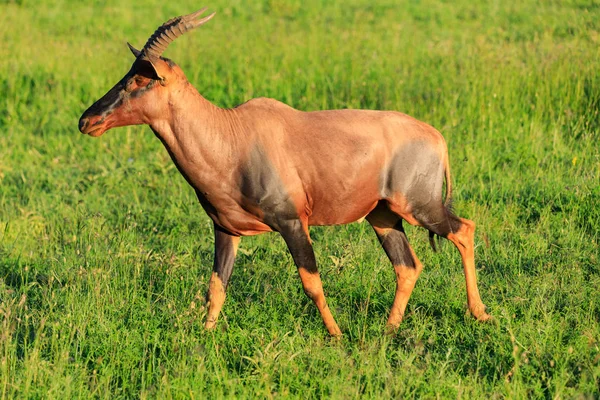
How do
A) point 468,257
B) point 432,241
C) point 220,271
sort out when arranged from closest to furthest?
point 220,271, point 468,257, point 432,241

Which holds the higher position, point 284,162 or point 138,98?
point 138,98

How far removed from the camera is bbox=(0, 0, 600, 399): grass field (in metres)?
5.22

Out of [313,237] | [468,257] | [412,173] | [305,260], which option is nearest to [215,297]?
[305,260]

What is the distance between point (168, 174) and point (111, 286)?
10.2ft

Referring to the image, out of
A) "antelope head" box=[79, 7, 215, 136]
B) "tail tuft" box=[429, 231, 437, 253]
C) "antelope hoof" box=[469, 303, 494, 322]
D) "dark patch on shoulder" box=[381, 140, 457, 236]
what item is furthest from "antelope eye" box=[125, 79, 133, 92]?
"antelope hoof" box=[469, 303, 494, 322]

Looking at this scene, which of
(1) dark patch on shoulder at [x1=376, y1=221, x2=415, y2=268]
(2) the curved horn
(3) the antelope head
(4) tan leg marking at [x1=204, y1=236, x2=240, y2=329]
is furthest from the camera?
(1) dark patch on shoulder at [x1=376, y1=221, x2=415, y2=268]

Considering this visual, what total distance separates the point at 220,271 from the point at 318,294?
0.76m

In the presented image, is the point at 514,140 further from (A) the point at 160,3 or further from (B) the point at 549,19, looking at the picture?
(A) the point at 160,3

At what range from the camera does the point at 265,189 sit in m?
5.72

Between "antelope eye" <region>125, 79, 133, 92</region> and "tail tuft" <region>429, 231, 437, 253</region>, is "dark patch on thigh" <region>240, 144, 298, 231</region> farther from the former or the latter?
"tail tuft" <region>429, 231, 437, 253</region>

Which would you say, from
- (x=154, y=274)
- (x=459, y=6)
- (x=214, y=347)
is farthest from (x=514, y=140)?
(x=459, y=6)

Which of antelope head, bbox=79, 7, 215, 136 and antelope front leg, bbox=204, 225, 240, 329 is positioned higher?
antelope head, bbox=79, 7, 215, 136

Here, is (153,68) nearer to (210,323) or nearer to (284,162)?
(284,162)

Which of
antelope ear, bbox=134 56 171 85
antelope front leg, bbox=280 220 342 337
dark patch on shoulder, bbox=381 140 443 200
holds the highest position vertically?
antelope ear, bbox=134 56 171 85
